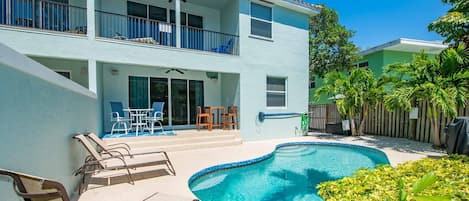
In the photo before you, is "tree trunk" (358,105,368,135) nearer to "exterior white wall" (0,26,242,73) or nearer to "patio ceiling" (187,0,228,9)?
"exterior white wall" (0,26,242,73)

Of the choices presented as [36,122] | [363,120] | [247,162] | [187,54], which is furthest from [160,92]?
[363,120]

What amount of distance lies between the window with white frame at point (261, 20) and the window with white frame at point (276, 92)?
2.40m

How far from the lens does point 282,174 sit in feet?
22.1

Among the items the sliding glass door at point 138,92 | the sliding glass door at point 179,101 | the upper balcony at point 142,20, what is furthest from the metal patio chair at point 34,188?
the sliding glass door at point 179,101

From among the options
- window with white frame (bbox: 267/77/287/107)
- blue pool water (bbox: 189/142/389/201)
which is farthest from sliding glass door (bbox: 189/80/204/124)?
blue pool water (bbox: 189/142/389/201)

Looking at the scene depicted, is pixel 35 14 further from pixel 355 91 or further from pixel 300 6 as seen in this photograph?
pixel 355 91

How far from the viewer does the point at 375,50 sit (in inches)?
674

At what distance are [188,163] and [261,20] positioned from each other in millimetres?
8088

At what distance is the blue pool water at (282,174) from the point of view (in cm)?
529

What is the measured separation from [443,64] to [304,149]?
620 cm

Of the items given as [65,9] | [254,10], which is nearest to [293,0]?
[254,10]

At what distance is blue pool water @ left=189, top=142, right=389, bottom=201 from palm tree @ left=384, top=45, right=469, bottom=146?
2.56m

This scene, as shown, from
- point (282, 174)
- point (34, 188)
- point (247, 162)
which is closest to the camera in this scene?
point (34, 188)

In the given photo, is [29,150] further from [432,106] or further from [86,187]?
[432,106]
